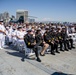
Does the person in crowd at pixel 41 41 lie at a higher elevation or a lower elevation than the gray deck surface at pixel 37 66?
higher

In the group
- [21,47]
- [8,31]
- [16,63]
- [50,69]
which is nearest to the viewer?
[50,69]

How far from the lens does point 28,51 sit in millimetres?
8453

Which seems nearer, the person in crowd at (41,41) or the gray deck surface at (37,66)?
the gray deck surface at (37,66)

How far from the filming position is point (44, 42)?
9.01 m

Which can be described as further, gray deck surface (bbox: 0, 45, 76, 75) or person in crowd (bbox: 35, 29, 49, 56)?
person in crowd (bbox: 35, 29, 49, 56)

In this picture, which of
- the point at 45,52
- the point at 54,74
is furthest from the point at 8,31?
the point at 54,74

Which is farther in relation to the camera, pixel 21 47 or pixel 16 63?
pixel 21 47

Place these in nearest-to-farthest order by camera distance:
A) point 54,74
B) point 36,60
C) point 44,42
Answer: point 54,74, point 36,60, point 44,42

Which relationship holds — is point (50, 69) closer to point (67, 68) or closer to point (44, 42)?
point (67, 68)

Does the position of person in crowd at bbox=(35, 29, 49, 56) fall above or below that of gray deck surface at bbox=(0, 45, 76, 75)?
above

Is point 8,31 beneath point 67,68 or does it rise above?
above

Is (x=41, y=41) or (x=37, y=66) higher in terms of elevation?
(x=41, y=41)

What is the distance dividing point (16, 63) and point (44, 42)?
7.61 ft

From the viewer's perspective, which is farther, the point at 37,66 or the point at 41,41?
the point at 41,41
